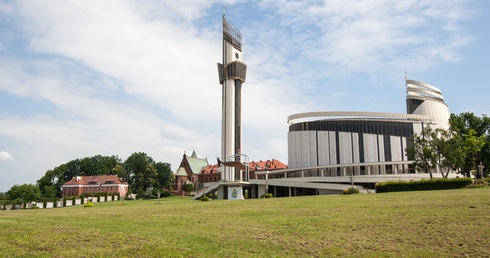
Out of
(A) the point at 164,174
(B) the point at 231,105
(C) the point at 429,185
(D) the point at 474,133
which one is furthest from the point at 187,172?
(C) the point at 429,185

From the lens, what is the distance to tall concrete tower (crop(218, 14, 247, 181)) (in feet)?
274

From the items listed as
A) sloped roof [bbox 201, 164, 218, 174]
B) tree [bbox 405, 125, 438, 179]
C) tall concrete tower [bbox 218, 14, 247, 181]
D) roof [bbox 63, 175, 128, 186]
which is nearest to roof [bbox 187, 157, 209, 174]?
sloped roof [bbox 201, 164, 218, 174]

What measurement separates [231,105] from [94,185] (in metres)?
66.6

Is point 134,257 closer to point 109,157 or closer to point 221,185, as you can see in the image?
point 221,185

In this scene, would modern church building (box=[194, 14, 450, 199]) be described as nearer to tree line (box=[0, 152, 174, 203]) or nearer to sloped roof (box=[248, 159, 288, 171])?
sloped roof (box=[248, 159, 288, 171])

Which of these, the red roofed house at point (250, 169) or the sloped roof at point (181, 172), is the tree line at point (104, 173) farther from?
the red roofed house at point (250, 169)

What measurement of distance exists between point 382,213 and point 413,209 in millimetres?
2201

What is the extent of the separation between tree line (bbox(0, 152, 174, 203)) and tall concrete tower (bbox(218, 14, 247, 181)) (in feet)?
126

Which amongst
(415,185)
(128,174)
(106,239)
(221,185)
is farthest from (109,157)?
(106,239)

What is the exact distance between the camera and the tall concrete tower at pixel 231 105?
Result: 83625mm

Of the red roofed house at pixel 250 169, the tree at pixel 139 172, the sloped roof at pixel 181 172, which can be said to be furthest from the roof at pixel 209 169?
the tree at pixel 139 172

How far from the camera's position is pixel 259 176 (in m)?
112

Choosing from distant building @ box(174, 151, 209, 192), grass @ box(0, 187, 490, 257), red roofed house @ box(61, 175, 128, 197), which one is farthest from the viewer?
distant building @ box(174, 151, 209, 192)

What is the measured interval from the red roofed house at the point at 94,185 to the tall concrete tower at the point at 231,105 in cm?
5365
